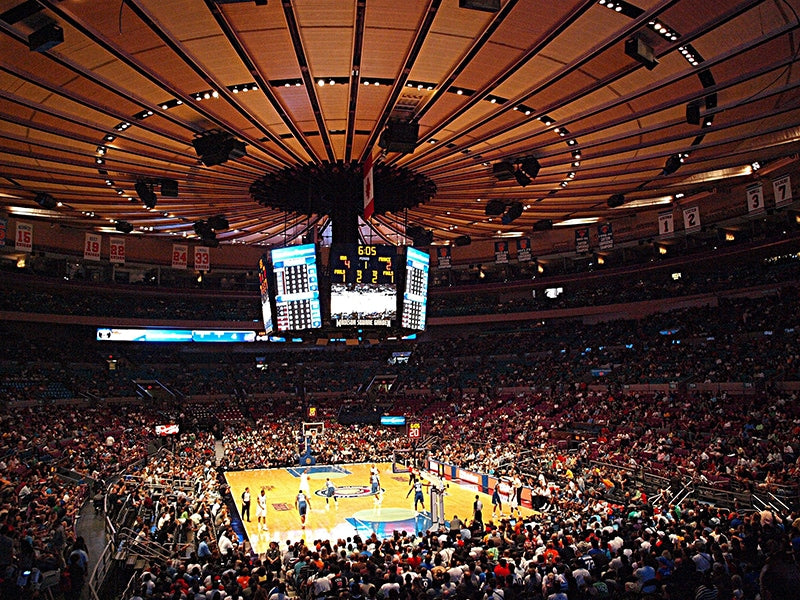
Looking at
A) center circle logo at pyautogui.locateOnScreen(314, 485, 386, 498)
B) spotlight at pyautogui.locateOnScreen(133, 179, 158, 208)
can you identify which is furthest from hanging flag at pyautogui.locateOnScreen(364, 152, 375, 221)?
center circle logo at pyautogui.locateOnScreen(314, 485, 386, 498)

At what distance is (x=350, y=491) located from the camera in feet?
95.7

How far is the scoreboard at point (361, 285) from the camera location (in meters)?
17.1

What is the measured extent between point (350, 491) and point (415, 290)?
15.0 metres

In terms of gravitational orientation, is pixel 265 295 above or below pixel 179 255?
below

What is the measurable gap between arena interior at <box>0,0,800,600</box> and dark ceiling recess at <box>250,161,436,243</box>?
127 mm

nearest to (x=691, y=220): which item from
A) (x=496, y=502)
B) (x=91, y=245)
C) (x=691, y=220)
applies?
(x=691, y=220)

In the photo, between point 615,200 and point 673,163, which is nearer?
point 673,163

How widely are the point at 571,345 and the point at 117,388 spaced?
3459 centimetres

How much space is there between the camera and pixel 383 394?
49.9m

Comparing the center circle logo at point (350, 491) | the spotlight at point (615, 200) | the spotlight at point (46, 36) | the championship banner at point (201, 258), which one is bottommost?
the center circle logo at point (350, 491)

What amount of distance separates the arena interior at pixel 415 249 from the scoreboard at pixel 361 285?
7 cm

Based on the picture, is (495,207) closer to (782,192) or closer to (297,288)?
(297,288)

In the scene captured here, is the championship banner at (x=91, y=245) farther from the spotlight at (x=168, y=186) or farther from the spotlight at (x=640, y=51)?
the spotlight at (x=640, y=51)

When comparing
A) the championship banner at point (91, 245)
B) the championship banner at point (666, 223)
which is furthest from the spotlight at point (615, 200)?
the championship banner at point (91, 245)
